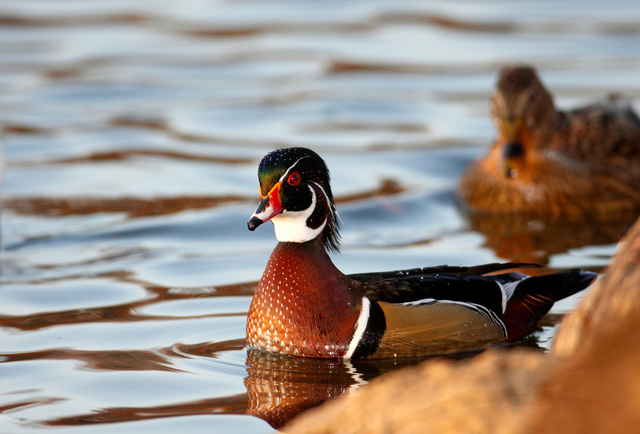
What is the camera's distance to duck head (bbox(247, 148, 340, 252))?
6.73 meters

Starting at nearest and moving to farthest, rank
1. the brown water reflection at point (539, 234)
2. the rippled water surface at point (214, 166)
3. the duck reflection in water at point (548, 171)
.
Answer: the rippled water surface at point (214, 166), the brown water reflection at point (539, 234), the duck reflection in water at point (548, 171)

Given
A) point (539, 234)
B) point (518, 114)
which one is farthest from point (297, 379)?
point (518, 114)

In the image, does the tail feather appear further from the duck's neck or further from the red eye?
the red eye

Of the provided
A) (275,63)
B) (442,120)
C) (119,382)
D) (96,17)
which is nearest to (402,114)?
(442,120)

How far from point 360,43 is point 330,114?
331 centimetres

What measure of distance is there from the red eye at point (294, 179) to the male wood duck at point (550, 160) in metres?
4.07

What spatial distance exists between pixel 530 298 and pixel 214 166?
19.0 feet

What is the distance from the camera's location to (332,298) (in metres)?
6.68

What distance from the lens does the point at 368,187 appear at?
11.6 metres

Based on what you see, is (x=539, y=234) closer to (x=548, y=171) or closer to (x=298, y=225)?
(x=548, y=171)

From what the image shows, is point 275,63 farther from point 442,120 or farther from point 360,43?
point 442,120

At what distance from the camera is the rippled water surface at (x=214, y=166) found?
21.6 ft

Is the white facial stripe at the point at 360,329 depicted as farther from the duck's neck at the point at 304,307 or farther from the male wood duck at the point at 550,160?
the male wood duck at the point at 550,160

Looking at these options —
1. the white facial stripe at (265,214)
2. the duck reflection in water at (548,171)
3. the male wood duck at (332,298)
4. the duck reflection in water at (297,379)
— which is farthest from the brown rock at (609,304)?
the duck reflection in water at (548,171)
